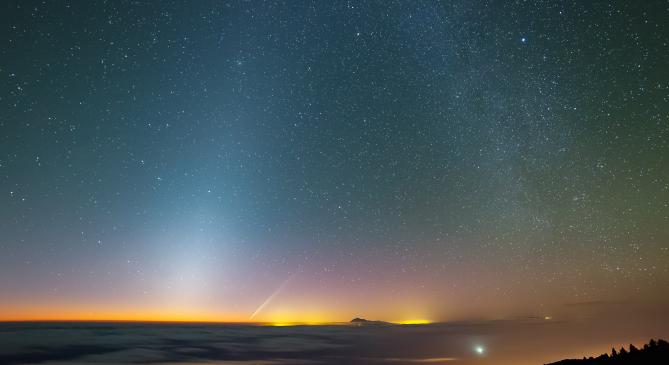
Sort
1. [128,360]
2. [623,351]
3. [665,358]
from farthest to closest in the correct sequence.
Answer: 1. [128,360]
2. [623,351]
3. [665,358]

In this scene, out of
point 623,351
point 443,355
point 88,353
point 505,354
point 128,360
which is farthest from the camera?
point 88,353

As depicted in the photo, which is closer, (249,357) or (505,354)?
(505,354)

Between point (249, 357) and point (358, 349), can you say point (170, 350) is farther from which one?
point (358, 349)

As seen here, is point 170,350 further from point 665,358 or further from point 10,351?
point 665,358

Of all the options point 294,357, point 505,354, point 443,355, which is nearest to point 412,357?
point 443,355

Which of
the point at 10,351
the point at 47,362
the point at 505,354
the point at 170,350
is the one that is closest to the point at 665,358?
the point at 505,354

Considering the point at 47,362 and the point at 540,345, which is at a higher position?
the point at 540,345
